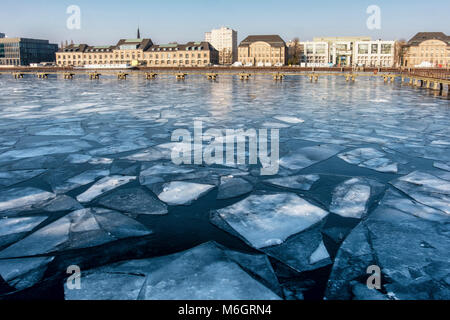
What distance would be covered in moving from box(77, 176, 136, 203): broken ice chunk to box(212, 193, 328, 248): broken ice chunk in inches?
85.0

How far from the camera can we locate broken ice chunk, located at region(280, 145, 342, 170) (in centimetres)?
764

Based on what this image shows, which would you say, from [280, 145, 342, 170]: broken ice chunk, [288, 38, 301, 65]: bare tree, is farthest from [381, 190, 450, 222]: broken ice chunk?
[288, 38, 301, 65]: bare tree

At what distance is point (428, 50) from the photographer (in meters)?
99.6

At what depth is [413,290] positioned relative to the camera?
3438mm

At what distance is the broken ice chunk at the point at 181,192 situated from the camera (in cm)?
573

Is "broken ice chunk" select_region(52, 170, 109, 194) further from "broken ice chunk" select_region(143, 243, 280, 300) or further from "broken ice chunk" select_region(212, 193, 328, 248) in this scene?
"broken ice chunk" select_region(143, 243, 280, 300)

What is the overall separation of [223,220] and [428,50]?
115m

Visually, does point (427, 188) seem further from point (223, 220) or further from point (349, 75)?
point (349, 75)

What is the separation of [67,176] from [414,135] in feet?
31.1

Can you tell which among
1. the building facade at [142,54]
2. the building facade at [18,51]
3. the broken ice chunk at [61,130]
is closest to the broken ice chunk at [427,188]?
the broken ice chunk at [61,130]

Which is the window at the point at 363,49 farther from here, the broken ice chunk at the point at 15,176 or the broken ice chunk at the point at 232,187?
the broken ice chunk at the point at 15,176

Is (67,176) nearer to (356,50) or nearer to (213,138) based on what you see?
(213,138)

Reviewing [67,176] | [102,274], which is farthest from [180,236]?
[67,176]

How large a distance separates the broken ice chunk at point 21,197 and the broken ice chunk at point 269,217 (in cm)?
296
